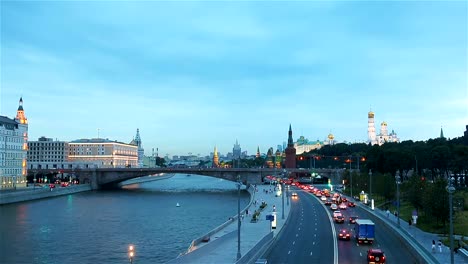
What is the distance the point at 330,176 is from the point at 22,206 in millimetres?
94039

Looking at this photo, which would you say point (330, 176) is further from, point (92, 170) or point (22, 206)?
point (22, 206)

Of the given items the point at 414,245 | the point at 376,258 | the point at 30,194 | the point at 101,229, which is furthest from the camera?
the point at 30,194

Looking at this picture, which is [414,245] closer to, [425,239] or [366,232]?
[366,232]

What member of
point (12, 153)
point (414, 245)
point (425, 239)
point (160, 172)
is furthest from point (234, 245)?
point (160, 172)

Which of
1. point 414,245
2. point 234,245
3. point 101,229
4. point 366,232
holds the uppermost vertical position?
point 366,232

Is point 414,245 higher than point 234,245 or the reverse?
higher

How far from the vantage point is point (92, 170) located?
147000mm

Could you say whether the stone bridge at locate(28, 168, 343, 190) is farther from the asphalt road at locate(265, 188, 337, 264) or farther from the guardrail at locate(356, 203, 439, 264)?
the guardrail at locate(356, 203, 439, 264)

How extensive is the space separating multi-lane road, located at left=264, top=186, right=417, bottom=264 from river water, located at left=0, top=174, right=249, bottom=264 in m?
10.4

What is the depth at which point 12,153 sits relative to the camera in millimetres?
121875

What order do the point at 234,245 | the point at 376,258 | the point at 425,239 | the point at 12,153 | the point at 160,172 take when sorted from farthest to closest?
1. the point at 160,172
2. the point at 12,153
3. the point at 425,239
4. the point at 234,245
5. the point at 376,258

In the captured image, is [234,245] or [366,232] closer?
[234,245]

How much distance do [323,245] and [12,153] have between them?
10096cm

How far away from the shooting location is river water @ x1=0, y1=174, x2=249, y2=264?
150 feet
